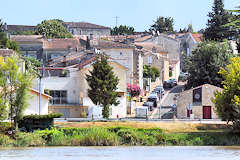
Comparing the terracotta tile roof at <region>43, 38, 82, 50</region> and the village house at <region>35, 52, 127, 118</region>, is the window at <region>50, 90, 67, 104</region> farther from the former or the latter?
the terracotta tile roof at <region>43, 38, 82, 50</region>

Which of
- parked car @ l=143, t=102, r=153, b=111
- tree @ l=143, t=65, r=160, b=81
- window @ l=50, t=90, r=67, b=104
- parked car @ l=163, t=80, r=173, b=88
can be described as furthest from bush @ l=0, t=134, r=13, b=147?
parked car @ l=163, t=80, r=173, b=88

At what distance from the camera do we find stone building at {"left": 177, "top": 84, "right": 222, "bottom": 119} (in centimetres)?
7700

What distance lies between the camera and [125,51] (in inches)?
3994

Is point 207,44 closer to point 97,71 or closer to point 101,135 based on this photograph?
point 97,71

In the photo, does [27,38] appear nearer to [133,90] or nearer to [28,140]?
[133,90]

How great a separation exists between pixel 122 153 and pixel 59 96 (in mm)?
35346

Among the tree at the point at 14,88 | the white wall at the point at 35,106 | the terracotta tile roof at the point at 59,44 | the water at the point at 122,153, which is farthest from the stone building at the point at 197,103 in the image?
the terracotta tile roof at the point at 59,44

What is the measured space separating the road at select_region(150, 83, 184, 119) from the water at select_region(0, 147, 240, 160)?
2799cm

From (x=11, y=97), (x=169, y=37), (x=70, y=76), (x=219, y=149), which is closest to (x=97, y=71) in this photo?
(x=70, y=76)

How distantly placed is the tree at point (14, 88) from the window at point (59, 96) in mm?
21601

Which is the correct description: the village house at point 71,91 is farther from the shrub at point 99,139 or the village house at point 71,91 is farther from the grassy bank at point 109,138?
the shrub at point 99,139

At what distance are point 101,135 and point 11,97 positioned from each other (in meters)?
9.96

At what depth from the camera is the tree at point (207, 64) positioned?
90.5 meters

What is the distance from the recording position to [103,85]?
71.2 meters
